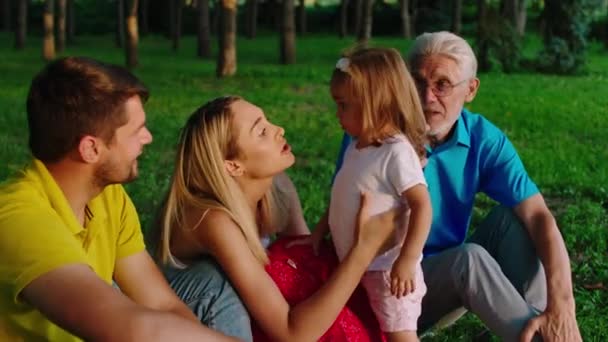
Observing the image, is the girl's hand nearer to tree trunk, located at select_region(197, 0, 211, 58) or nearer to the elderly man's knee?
the elderly man's knee

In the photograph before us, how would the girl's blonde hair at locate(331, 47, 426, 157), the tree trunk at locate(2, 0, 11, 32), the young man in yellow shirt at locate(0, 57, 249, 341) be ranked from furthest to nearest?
the tree trunk at locate(2, 0, 11, 32), the girl's blonde hair at locate(331, 47, 426, 157), the young man in yellow shirt at locate(0, 57, 249, 341)

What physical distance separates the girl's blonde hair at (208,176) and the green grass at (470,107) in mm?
1910

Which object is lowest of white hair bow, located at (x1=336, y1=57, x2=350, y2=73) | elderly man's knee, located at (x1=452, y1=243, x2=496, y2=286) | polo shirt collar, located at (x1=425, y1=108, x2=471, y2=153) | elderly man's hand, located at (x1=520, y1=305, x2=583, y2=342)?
elderly man's hand, located at (x1=520, y1=305, x2=583, y2=342)

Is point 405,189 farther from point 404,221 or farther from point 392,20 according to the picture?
point 392,20

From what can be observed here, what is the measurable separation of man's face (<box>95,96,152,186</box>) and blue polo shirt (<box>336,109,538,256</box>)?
1438 mm

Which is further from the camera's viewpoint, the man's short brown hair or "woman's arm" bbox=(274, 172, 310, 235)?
"woman's arm" bbox=(274, 172, 310, 235)

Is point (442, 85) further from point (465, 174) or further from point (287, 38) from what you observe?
point (287, 38)

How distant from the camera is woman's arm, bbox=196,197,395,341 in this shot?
3309mm

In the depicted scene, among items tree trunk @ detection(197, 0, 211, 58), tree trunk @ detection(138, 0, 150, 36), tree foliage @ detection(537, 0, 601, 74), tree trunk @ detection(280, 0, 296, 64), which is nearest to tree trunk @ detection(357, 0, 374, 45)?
tree trunk @ detection(280, 0, 296, 64)

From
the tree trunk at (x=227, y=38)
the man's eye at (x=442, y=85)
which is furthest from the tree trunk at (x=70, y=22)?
the man's eye at (x=442, y=85)

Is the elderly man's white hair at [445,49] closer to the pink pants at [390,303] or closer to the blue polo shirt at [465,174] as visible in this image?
the blue polo shirt at [465,174]

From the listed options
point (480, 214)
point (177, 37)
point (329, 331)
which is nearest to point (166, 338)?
point (329, 331)

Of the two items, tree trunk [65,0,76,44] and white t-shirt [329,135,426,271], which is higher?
white t-shirt [329,135,426,271]

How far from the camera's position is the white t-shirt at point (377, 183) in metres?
3.48
